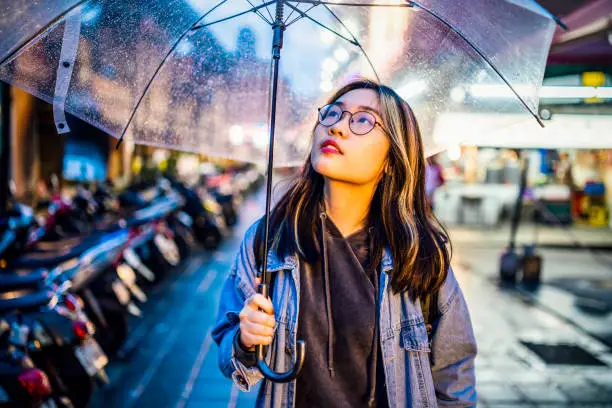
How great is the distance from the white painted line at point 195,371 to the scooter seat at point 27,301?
4.40 feet

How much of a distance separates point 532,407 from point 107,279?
12.7 ft

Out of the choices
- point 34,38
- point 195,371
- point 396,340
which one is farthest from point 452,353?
point 195,371

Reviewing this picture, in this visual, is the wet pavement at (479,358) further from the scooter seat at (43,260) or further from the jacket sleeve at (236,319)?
the jacket sleeve at (236,319)

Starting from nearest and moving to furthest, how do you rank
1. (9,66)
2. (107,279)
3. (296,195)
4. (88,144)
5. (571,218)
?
1. (9,66)
2. (296,195)
3. (107,279)
4. (88,144)
5. (571,218)

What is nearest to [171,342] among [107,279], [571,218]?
[107,279]

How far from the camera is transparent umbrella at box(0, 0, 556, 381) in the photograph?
217 centimetres

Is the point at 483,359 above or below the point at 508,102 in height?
below

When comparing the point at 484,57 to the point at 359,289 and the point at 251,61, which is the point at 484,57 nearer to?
the point at 251,61

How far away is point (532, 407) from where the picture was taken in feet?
15.4

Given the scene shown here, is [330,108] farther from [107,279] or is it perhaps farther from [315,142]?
[107,279]

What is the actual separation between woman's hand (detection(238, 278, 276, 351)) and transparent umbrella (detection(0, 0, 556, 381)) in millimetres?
507

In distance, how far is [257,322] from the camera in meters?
1.77

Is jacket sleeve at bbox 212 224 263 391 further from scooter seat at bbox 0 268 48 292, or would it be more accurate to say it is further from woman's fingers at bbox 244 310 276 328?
scooter seat at bbox 0 268 48 292

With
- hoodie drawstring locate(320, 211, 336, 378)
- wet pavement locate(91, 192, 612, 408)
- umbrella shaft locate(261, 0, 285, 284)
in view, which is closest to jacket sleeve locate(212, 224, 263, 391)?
umbrella shaft locate(261, 0, 285, 284)
